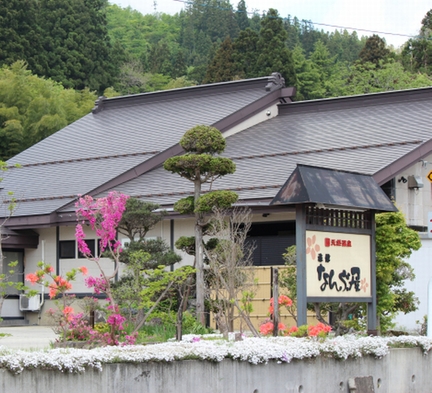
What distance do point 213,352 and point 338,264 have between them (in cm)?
306

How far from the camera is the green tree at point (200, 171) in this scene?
15023mm

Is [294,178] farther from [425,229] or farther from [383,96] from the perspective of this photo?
[383,96]

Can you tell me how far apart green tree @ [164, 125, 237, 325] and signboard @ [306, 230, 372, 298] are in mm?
3511

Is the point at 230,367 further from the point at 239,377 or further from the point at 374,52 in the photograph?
the point at 374,52

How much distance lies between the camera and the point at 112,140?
2719 cm

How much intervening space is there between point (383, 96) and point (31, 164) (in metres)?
11.4

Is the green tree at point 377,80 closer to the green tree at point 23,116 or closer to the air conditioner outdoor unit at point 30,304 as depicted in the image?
the green tree at point 23,116

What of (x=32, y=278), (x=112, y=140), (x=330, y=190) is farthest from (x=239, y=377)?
(x=112, y=140)

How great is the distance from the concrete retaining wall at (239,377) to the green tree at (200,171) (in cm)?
448

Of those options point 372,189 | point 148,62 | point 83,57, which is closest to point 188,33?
point 148,62

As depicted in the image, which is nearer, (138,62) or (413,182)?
(413,182)

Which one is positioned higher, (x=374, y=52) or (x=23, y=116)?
(x=374, y=52)

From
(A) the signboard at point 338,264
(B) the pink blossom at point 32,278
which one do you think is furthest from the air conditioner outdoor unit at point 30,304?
(A) the signboard at point 338,264

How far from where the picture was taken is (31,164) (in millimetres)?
27094
